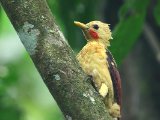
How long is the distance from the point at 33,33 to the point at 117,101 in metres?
1.48

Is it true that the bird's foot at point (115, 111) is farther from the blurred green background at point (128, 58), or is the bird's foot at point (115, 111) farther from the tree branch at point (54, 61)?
the blurred green background at point (128, 58)

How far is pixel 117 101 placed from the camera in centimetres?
510

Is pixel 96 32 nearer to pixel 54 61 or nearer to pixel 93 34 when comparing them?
pixel 93 34

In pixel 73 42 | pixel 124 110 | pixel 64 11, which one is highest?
pixel 64 11

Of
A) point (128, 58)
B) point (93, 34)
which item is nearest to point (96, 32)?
point (93, 34)

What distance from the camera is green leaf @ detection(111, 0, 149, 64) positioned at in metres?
6.14

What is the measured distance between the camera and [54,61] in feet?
12.5

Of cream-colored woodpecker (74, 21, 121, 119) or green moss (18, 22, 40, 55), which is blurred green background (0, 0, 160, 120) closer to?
cream-colored woodpecker (74, 21, 121, 119)

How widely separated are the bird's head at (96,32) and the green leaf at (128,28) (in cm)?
36

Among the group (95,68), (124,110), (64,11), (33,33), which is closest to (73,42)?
(64,11)

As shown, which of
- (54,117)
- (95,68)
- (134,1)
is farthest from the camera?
(54,117)

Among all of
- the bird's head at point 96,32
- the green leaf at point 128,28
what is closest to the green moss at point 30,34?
the bird's head at point 96,32

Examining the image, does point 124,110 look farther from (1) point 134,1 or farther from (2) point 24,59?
(2) point 24,59

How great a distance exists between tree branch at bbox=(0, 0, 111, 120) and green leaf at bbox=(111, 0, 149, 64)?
7.31ft
